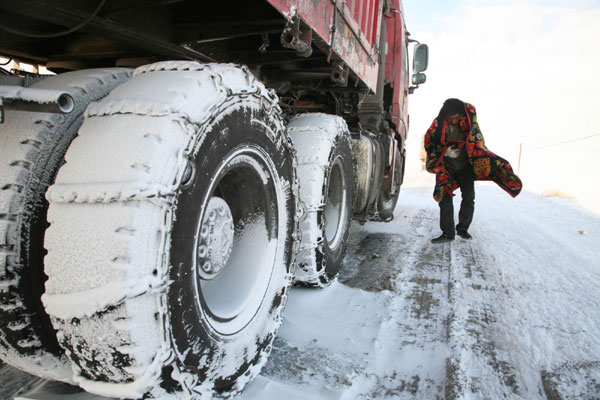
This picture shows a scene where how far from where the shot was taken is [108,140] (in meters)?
1.10

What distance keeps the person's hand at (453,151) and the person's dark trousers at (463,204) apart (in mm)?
230

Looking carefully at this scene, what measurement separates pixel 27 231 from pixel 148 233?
0.44 meters

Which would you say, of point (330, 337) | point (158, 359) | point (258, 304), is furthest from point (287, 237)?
point (158, 359)

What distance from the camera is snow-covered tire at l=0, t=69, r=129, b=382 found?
3.69 feet

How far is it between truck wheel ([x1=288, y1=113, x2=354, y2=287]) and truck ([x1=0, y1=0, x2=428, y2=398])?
149mm

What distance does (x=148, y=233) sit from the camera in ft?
3.38

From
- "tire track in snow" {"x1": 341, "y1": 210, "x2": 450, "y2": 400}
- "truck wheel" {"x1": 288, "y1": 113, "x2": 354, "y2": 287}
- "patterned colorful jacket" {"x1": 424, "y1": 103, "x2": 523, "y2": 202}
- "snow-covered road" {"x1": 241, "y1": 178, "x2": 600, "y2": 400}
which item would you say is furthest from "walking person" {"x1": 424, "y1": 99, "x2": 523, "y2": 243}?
"truck wheel" {"x1": 288, "y1": 113, "x2": 354, "y2": 287}

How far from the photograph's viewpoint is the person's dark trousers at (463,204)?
4391 millimetres

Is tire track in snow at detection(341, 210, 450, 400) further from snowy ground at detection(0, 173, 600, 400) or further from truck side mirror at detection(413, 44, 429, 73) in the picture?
truck side mirror at detection(413, 44, 429, 73)

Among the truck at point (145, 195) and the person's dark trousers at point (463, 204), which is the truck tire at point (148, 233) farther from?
the person's dark trousers at point (463, 204)

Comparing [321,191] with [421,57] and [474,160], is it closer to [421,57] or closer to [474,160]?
[474,160]

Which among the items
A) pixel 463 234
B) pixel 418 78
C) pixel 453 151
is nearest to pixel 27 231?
pixel 453 151

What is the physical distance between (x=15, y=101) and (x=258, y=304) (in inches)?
46.6

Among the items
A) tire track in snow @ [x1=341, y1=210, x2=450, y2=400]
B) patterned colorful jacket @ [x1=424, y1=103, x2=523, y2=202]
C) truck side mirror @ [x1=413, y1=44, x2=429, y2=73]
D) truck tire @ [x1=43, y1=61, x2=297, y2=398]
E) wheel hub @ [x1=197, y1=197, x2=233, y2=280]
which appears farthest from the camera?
truck side mirror @ [x1=413, y1=44, x2=429, y2=73]
